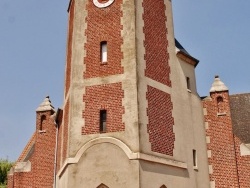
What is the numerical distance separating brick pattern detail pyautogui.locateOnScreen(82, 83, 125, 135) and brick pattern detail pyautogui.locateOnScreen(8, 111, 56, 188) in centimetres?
522

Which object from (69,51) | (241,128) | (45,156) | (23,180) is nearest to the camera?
(69,51)

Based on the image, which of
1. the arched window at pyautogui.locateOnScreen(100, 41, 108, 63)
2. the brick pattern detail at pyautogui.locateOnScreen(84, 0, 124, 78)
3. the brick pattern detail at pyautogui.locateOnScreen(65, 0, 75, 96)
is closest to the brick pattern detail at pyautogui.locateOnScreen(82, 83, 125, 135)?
the brick pattern detail at pyautogui.locateOnScreen(84, 0, 124, 78)

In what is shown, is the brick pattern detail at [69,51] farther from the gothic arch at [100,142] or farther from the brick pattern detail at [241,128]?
the brick pattern detail at [241,128]

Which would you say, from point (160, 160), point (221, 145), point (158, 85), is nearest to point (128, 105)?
point (158, 85)

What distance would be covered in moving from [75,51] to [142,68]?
3537 mm

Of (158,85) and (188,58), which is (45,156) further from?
(188,58)

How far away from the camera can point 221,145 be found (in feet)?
62.2

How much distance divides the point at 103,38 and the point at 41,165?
26.6 ft

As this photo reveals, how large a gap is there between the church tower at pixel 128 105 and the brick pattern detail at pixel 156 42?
2.0 inches

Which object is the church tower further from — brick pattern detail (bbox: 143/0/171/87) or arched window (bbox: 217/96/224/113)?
arched window (bbox: 217/96/224/113)

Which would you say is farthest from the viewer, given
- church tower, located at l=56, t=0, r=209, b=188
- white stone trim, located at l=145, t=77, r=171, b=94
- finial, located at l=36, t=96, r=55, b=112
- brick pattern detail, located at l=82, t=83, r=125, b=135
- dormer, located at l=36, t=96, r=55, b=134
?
finial, located at l=36, t=96, r=55, b=112

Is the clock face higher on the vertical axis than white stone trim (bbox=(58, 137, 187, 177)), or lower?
higher

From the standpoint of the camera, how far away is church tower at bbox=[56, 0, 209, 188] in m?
15.2

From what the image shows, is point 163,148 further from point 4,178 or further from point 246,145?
point 4,178
